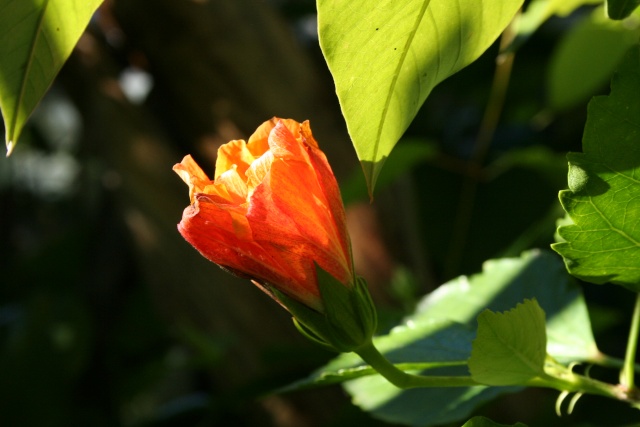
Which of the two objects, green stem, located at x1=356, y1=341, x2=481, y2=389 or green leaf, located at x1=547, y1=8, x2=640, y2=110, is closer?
green stem, located at x1=356, y1=341, x2=481, y2=389

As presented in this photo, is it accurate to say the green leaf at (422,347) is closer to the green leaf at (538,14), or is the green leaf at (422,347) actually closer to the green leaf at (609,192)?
the green leaf at (609,192)

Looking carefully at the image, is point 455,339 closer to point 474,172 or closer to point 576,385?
point 576,385

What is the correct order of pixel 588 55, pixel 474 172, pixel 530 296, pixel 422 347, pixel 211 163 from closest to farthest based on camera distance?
pixel 422 347 → pixel 530 296 → pixel 588 55 → pixel 474 172 → pixel 211 163

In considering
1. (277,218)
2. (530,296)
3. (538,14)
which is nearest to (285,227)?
(277,218)

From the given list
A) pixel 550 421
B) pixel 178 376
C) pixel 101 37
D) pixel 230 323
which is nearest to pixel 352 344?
pixel 550 421

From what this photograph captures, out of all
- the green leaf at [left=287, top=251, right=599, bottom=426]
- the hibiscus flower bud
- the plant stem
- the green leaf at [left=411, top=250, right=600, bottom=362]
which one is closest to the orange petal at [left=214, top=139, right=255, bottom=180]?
the hibiscus flower bud

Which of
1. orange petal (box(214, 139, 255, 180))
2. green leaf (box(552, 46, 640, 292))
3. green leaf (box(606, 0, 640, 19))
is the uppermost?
orange petal (box(214, 139, 255, 180))

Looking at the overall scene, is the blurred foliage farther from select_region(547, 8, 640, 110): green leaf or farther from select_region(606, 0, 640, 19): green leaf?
select_region(606, 0, 640, 19): green leaf
